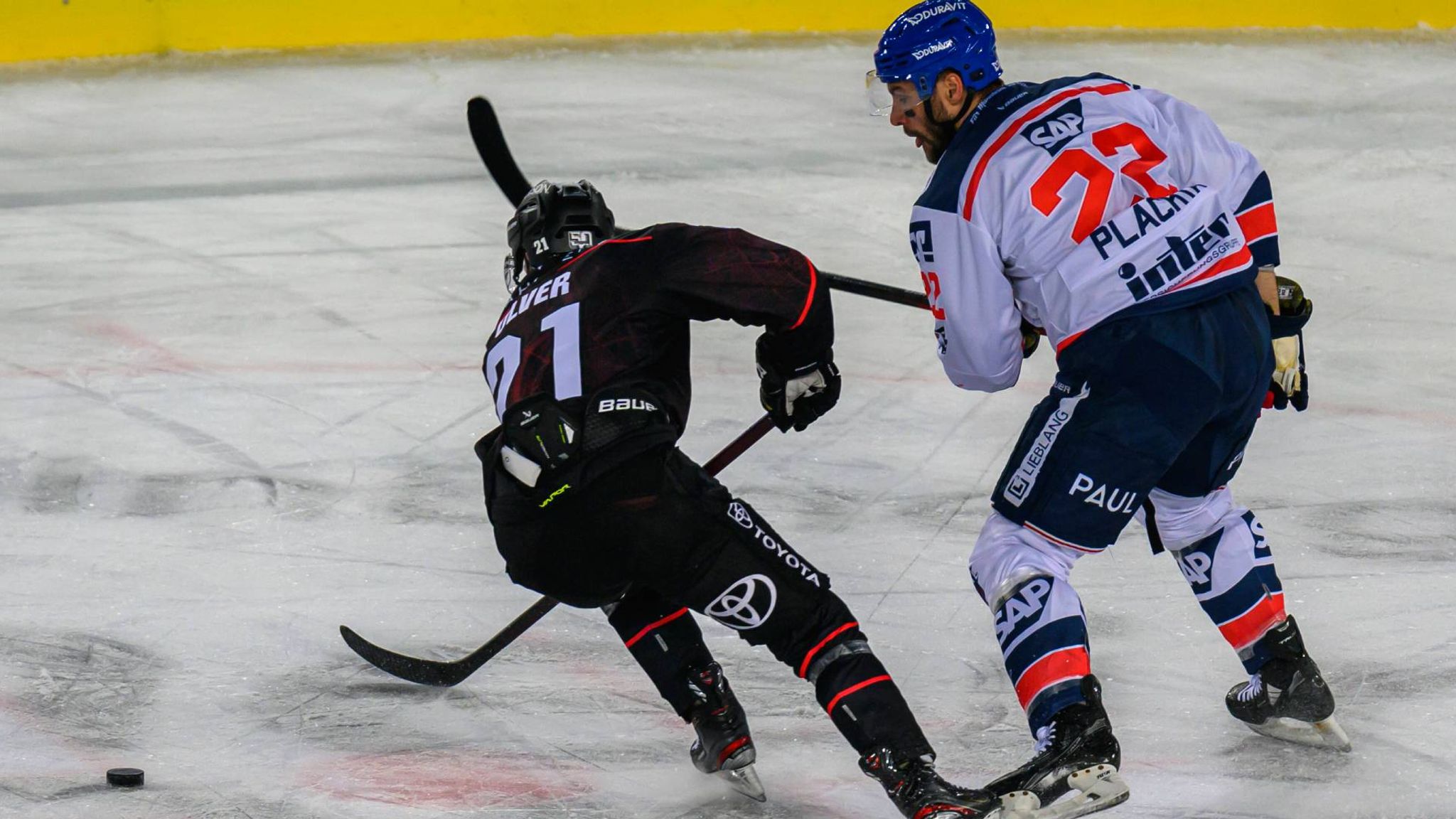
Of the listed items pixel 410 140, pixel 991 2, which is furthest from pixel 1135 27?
pixel 410 140

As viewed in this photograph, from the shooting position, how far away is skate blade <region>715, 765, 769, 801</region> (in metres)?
2.83

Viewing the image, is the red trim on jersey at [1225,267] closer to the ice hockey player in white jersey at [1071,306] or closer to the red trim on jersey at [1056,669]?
the ice hockey player in white jersey at [1071,306]

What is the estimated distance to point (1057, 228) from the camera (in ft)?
8.27

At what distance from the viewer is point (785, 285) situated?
8.50 feet

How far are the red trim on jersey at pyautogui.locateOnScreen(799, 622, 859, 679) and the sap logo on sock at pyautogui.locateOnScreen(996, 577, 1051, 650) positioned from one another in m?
0.26

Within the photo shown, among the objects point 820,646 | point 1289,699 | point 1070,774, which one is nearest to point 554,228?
point 820,646

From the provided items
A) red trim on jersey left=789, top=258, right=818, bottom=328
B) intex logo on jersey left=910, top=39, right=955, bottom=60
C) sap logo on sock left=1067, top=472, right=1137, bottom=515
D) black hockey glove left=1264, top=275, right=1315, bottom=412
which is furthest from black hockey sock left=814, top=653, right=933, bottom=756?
intex logo on jersey left=910, top=39, right=955, bottom=60

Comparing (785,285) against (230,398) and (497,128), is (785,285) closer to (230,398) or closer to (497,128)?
(497,128)

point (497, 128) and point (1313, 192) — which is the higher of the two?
point (497, 128)

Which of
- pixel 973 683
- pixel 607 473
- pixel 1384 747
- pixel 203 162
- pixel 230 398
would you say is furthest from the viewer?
pixel 203 162

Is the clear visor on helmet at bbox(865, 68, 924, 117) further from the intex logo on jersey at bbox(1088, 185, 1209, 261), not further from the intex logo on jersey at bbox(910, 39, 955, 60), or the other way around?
the intex logo on jersey at bbox(1088, 185, 1209, 261)

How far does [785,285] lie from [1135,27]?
17.7 feet

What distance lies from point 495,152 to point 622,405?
1208 mm

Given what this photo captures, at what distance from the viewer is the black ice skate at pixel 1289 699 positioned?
2855 mm
